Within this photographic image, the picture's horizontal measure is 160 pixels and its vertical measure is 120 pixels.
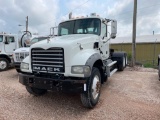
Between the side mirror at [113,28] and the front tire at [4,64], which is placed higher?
the side mirror at [113,28]

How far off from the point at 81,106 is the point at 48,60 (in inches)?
62.4

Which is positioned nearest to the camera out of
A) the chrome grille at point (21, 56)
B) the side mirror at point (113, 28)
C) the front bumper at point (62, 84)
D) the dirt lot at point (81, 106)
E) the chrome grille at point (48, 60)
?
the front bumper at point (62, 84)

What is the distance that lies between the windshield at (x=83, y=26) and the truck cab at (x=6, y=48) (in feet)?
22.1

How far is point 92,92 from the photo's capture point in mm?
4598

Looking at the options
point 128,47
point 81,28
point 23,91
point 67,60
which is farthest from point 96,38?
point 128,47

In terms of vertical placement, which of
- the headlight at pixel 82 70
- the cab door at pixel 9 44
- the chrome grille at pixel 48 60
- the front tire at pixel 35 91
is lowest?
the front tire at pixel 35 91

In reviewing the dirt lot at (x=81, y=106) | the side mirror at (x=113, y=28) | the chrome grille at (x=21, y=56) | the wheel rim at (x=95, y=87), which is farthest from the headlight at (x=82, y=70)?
A: the chrome grille at (x=21, y=56)

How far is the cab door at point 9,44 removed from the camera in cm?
1172

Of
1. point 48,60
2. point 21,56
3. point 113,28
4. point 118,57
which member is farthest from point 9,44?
point 48,60

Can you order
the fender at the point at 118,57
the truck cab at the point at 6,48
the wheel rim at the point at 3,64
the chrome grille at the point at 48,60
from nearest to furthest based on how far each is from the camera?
the chrome grille at the point at 48,60, the fender at the point at 118,57, the wheel rim at the point at 3,64, the truck cab at the point at 6,48

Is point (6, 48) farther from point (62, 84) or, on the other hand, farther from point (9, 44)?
point (62, 84)

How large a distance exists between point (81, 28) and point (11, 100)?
3266mm

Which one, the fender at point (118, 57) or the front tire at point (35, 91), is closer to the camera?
the front tire at point (35, 91)

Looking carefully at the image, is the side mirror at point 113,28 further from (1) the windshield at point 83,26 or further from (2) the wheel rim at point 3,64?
(2) the wheel rim at point 3,64
